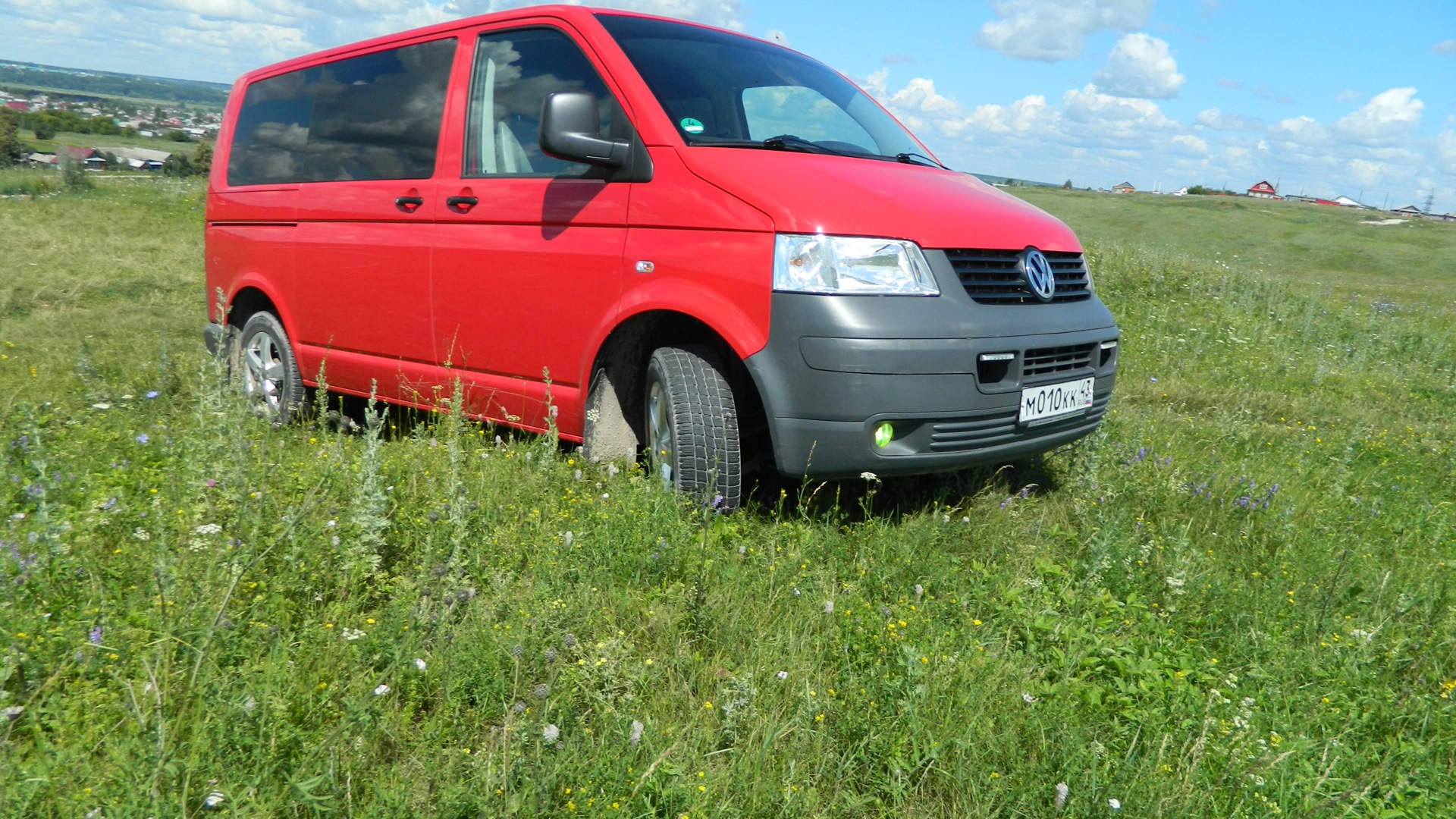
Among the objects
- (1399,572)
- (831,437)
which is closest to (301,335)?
(831,437)

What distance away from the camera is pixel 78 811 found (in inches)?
66.8

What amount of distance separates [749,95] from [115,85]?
181355 millimetres

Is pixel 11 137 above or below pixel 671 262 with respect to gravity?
below

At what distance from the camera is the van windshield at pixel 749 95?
12.2 ft

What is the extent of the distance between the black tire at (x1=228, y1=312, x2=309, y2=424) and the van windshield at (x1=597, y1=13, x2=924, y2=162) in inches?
103

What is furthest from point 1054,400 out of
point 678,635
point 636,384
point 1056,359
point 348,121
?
point 348,121

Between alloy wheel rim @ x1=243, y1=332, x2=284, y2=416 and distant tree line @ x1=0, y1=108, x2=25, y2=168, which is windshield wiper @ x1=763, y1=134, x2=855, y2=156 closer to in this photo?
alloy wheel rim @ x1=243, y1=332, x2=284, y2=416

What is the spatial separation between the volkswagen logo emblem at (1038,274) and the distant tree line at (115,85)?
5561 inches

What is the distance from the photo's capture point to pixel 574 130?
11.2 feet

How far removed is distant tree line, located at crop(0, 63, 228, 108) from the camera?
13400 centimetres

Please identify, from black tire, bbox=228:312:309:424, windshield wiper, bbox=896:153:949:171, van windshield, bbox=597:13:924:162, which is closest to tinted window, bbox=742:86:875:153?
van windshield, bbox=597:13:924:162

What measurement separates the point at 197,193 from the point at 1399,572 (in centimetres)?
2195

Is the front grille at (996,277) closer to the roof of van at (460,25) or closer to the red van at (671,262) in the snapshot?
the red van at (671,262)

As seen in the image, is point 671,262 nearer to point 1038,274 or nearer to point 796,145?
point 796,145
